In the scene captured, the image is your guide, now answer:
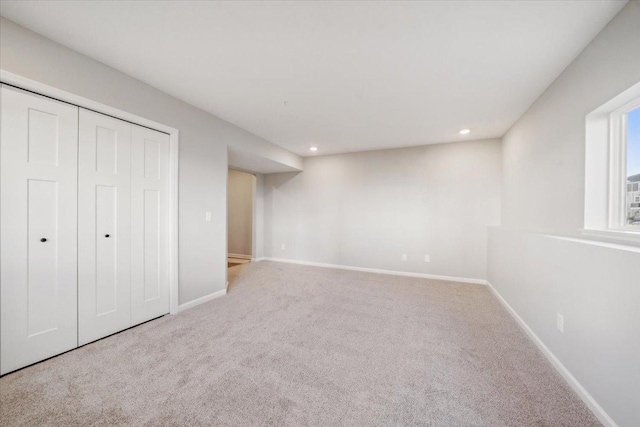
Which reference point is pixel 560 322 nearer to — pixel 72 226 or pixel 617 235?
pixel 617 235

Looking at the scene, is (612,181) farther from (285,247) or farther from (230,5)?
(285,247)

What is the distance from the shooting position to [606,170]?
1676mm

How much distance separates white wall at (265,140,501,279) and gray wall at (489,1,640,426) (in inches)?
41.1

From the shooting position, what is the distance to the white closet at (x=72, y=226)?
1.67 metres

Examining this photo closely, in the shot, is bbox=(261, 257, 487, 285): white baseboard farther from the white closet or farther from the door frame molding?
the white closet

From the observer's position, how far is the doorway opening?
5.90 meters

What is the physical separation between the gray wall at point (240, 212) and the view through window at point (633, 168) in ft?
18.4

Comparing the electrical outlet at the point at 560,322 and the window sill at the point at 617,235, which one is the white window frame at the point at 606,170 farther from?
the electrical outlet at the point at 560,322

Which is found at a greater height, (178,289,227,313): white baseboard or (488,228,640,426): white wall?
(488,228,640,426): white wall

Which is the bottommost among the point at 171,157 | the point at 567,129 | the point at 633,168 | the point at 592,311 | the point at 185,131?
the point at 592,311

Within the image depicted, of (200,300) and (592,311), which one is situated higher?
(592,311)

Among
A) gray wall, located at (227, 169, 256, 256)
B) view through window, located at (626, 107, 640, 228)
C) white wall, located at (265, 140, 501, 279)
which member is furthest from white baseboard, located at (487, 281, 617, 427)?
gray wall, located at (227, 169, 256, 256)

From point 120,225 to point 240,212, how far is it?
12.5 feet

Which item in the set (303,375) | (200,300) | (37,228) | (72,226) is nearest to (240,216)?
(200,300)
